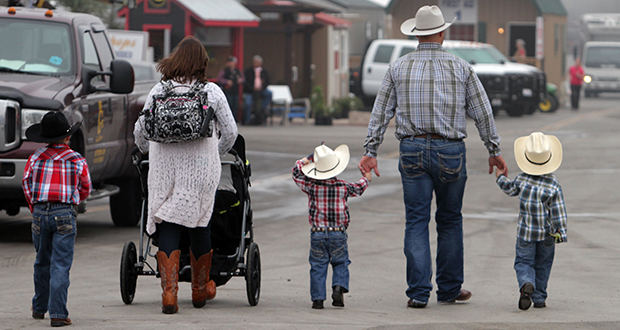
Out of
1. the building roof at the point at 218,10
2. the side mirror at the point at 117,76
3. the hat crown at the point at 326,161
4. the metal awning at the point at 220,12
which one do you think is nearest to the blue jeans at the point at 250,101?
the metal awning at the point at 220,12

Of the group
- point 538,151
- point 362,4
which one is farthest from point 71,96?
point 362,4

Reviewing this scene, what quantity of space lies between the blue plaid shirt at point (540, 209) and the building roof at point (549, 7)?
127 feet

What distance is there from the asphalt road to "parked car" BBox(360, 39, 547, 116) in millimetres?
15516

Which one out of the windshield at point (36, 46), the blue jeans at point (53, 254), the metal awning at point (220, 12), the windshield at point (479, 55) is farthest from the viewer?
the windshield at point (479, 55)

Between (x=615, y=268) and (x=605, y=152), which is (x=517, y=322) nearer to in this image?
(x=615, y=268)

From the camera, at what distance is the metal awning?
26.3 meters

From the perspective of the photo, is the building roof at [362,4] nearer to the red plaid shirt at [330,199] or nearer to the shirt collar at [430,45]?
the shirt collar at [430,45]

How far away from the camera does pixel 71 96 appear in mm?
9234

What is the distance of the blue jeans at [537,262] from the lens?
642 centimetres

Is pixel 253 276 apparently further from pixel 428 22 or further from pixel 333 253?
pixel 428 22

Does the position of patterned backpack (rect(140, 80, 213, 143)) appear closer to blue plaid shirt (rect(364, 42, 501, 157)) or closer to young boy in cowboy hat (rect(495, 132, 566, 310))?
blue plaid shirt (rect(364, 42, 501, 157))

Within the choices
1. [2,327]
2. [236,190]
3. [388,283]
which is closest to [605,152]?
[388,283]

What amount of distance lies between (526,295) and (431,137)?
1.14 m

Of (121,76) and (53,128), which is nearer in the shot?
(53,128)
